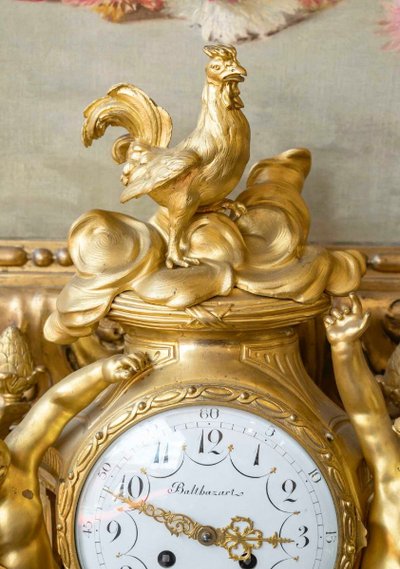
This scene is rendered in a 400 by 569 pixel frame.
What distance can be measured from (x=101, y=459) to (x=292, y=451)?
0.47ft

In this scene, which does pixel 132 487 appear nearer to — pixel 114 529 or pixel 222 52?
pixel 114 529

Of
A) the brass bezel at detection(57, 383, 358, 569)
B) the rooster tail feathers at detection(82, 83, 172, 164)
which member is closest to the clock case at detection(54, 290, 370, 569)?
the brass bezel at detection(57, 383, 358, 569)

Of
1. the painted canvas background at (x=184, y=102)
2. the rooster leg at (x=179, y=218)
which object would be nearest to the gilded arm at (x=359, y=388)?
the rooster leg at (x=179, y=218)

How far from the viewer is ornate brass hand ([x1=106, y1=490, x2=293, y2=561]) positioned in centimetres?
79

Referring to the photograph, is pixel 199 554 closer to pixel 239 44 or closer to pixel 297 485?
pixel 297 485

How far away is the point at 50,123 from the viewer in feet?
3.31

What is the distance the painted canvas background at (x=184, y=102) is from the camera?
1.00 meters

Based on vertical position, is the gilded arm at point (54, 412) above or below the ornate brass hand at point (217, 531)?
above

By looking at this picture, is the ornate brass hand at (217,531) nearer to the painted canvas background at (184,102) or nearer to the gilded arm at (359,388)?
the gilded arm at (359,388)

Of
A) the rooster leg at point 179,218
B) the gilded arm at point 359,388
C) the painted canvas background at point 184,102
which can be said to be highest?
the painted canvas background at point 184,102

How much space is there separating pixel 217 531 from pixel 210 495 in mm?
27

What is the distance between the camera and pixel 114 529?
2.61ft

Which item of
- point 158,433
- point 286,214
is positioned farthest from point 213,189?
point 158,433

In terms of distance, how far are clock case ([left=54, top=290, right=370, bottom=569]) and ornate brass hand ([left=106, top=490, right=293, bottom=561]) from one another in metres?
0.06
